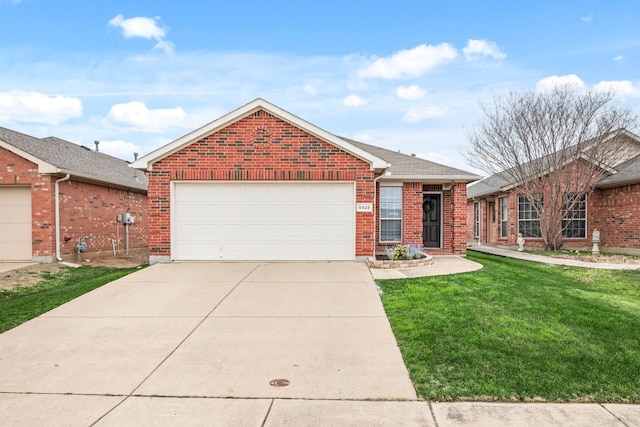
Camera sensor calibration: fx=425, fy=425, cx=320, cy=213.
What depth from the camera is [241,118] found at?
1139 centimetres

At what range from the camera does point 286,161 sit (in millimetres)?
11352

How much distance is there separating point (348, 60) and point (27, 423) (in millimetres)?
14447

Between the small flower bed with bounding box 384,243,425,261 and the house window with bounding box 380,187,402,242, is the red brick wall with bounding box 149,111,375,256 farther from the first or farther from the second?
the house window with bounding box 380,187,402,242

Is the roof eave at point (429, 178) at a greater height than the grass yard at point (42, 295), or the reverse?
the roof eave at point (429, 178)

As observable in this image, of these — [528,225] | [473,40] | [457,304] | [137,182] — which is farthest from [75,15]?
[528,225]

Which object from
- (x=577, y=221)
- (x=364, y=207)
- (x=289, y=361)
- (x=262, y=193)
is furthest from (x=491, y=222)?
(x=289, y=361)

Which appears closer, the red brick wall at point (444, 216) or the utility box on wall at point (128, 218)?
the red brick wall at point (444, 216)

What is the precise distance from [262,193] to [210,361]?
7.05m

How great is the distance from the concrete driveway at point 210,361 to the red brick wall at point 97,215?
6853 millimetres

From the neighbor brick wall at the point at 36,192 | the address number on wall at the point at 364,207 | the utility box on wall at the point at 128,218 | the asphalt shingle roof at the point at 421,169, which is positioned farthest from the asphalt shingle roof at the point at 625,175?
the neighbor brick wall at the point at 36,192

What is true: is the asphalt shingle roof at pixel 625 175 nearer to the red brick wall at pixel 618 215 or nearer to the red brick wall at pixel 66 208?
the red brick wall at pixel 618 215

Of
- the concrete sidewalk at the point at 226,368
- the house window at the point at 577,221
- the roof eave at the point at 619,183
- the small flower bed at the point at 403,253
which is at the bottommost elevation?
the concrete sidewalk at the point at 226,368

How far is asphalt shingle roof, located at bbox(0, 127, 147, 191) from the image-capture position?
13.3 metres

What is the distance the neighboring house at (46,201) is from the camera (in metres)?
12.8
